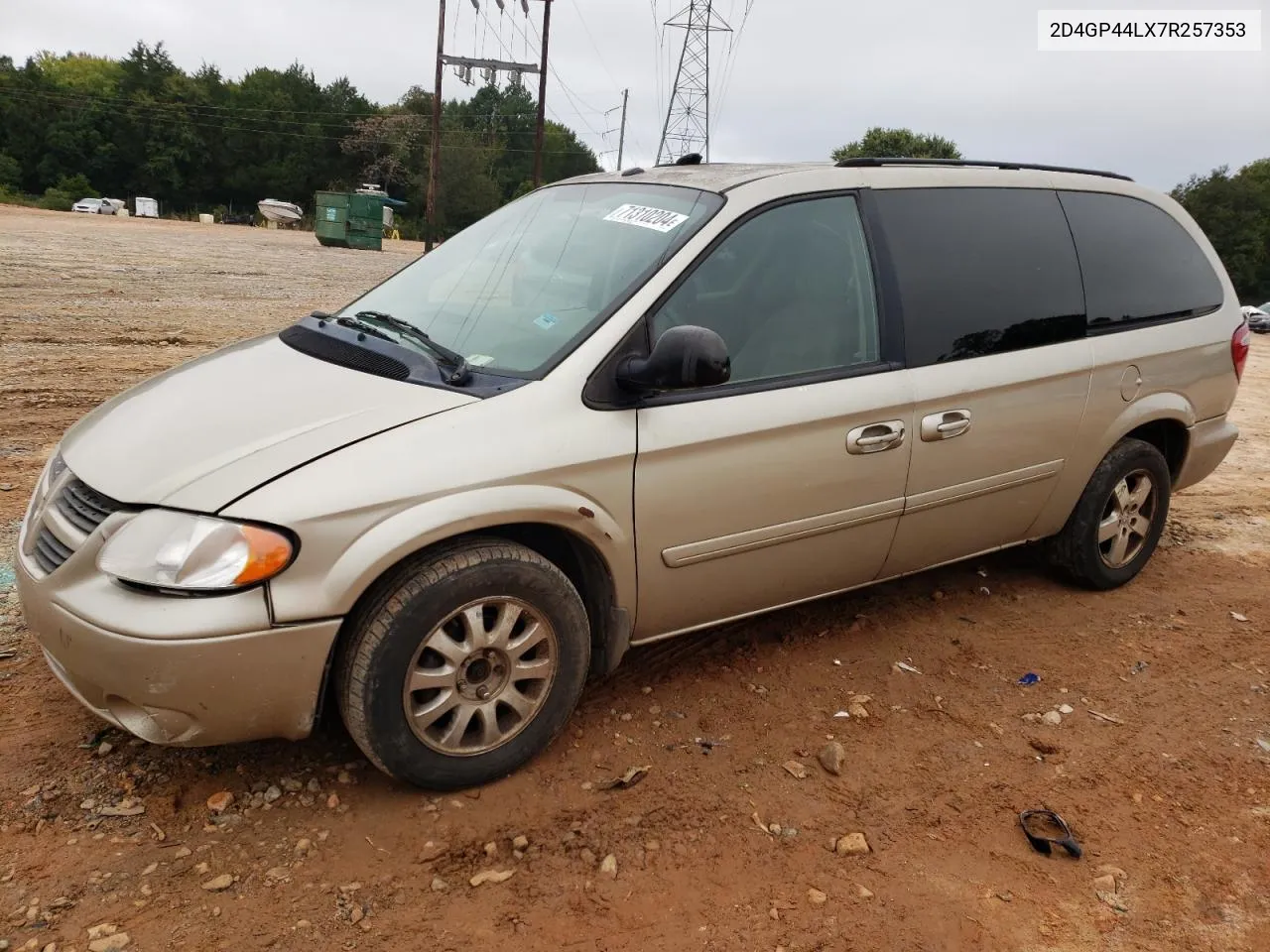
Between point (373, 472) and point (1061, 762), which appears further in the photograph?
point (1061, 762)

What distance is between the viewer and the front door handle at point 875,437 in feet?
11.0

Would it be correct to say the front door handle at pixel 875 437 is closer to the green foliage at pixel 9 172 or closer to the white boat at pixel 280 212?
the white boat at pixel 280 212

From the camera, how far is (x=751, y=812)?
286cm

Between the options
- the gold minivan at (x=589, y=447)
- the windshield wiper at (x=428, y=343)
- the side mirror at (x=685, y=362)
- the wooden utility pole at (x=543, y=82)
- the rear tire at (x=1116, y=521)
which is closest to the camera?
the gold minivan at (x=589, y=447)

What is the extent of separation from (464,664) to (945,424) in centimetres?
193

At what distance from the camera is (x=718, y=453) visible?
3.06 meters

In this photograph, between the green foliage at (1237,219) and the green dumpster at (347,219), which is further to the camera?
the green foliage at (1237,219)

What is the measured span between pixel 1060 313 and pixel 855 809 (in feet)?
7.38

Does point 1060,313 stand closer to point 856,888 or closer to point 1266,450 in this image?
point 856,888

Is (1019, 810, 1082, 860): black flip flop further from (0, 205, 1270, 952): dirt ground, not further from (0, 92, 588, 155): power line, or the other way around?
(0, 92, 588, 155): power line

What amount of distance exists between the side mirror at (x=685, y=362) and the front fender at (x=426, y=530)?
0.41m

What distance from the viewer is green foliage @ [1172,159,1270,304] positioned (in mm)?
55312

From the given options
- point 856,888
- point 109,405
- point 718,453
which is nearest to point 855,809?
point 856,888

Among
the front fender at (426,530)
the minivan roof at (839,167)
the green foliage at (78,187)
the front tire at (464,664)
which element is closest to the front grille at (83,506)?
the front fender at (426,530)
